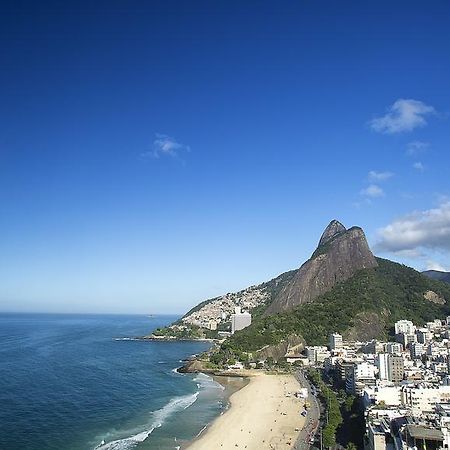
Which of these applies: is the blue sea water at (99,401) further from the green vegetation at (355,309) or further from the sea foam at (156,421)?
the green vegetation at (355,309)

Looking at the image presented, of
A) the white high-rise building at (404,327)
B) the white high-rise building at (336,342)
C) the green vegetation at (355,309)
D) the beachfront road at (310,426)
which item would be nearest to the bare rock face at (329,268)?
the green vegetation at (355,309)

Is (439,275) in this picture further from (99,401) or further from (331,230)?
(99,401)

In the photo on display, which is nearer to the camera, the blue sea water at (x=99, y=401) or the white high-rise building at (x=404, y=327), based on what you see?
the blue sea water at (x=99, y=401)

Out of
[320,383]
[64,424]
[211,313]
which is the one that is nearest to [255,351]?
[320,383]

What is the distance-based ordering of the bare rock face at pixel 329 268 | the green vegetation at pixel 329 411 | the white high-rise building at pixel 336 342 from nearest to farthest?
1. the green vegetation at pixel 329 411
2. the white high-rise building at pixel 336 342
3. the bare rock face at pixel 329 268

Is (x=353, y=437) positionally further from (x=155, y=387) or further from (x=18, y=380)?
(x=18, y=380)

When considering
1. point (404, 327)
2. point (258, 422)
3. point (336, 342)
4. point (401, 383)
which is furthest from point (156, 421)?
point (404, 327)

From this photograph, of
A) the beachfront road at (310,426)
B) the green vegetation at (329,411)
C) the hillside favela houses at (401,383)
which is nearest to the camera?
the hillside favela houses at (401,383)
